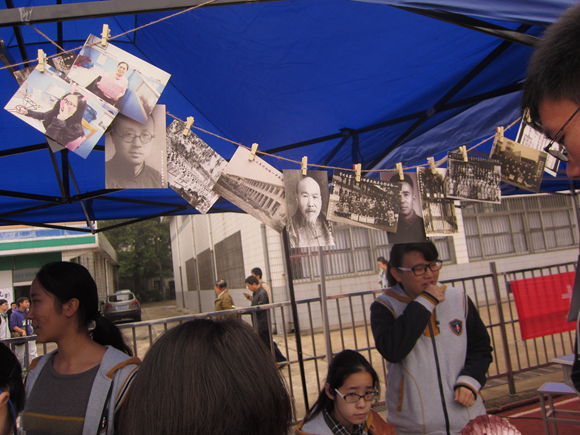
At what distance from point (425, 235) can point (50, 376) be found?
2.24 meters

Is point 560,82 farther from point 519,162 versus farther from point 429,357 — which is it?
point 519,162

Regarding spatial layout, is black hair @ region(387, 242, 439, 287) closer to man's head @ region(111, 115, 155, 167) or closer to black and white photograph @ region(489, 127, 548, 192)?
black and white photograph @ region(489, 127, 548, 192)

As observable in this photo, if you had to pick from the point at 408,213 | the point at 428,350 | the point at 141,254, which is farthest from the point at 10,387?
the point at 141,254

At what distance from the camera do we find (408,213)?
2580 mm

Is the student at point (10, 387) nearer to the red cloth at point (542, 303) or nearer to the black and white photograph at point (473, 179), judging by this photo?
the black and white photograph at point (473, 179)

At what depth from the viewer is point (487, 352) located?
2205 mm

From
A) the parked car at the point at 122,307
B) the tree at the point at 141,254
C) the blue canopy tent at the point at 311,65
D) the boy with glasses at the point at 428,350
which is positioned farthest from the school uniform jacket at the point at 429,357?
the tree at the point at 141,254

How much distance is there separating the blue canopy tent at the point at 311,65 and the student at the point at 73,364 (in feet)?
3.39

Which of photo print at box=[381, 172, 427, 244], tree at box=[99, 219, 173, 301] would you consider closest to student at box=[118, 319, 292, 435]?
photo print at box=[381, 172, 427, 244]

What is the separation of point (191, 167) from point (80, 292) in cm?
85

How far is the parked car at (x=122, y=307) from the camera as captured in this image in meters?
19.7

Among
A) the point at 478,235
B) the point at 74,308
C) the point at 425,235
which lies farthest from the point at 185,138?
the point at 478,235

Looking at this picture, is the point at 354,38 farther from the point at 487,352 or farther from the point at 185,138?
the point at 487,352

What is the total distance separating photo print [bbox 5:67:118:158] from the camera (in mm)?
1432
